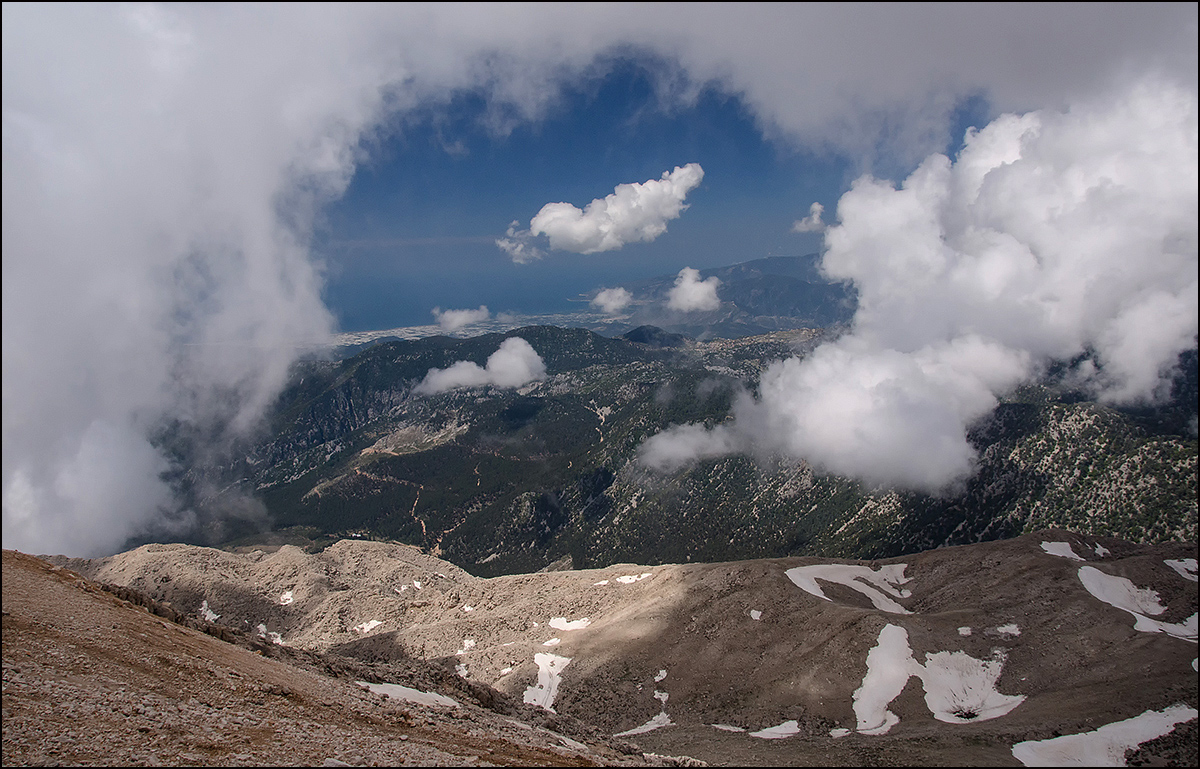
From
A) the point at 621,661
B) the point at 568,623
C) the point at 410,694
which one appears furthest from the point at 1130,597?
the point at 410,694

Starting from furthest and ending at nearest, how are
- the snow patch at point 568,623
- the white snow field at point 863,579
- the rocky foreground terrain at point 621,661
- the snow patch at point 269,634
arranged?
the snow patch at point 269,634
the white snow field at point 863,579
the snow patch at point 568,623
the rocky foreground terrain at point 621,661

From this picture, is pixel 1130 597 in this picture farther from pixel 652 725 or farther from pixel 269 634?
pixel 269 634

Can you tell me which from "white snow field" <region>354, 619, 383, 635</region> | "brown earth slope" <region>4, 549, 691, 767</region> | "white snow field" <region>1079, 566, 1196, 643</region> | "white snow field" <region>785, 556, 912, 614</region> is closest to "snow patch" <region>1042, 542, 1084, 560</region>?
"white snow field" <region>1079, 566, 1196, 643</region>

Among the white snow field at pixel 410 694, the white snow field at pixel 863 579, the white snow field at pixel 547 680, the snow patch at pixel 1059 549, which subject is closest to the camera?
Result: the white snow field at pixel 410 694

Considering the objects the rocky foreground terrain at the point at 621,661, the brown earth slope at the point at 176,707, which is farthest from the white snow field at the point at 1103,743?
the brown earth slope at the point at 176,707

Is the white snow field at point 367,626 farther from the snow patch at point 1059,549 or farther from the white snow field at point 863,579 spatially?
the snow patch at point 1059,549

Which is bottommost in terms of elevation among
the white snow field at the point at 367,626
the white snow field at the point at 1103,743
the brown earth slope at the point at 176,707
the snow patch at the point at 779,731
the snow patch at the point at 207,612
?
the snow patch at the point at 779,731

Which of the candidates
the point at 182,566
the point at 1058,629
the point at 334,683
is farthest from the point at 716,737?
the point at 182,566

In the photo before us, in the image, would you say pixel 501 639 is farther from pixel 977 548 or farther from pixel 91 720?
pixel 977 548
